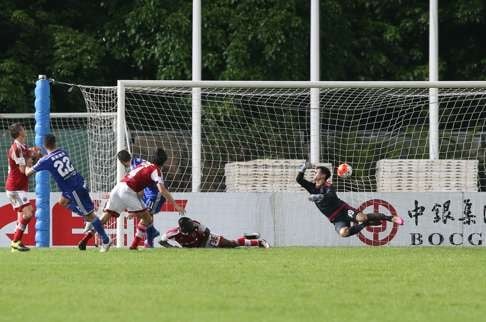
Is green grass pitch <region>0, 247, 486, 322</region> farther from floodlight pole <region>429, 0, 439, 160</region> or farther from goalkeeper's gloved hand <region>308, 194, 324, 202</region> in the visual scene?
floodlight pole <region>429, 0, 439, 160</region>

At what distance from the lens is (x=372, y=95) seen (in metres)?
25.7

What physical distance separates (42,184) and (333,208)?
4.95 metres

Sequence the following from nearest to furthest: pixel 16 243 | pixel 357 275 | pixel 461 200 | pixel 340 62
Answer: pixel 357 275 → pixel 16 243 → pixel 461 200 → pixel 340 62

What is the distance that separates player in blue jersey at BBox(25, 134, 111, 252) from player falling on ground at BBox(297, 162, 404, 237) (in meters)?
3.52

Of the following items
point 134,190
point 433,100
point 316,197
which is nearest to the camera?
point 134,190

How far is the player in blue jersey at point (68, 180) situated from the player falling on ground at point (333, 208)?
3516mm

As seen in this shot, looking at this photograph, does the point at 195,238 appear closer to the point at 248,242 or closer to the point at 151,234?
the point at 151,234

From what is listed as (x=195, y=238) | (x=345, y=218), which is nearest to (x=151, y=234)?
(x=195, y=238)

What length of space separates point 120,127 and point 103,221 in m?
1.96

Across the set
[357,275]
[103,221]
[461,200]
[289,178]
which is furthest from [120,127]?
[357,275]

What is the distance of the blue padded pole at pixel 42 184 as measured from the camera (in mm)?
23281

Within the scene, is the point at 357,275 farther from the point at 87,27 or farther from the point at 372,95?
the point at 87,27

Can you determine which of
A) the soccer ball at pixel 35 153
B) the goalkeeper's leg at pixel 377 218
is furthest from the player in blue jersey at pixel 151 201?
the goalkeeper's leg at pixel 377 218

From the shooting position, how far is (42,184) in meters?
23.5
